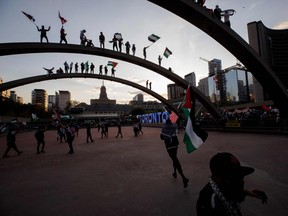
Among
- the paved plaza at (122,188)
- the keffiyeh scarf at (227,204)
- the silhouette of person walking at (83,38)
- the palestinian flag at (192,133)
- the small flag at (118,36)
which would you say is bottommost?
the paved plaza at (122,188)

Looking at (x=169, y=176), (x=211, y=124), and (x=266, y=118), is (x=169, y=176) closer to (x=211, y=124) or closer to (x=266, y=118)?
(x=266, y=118)

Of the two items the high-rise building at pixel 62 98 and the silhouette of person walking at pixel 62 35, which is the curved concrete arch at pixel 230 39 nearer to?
the silhouette of person walking at pixel 62 35

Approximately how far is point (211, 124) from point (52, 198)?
66.9 ft

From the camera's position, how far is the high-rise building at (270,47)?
7829 centimetres

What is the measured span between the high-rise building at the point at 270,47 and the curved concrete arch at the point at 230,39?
237 ft

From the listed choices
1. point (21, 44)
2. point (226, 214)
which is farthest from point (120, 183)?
point (21, 44)

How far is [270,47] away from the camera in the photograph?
285 ft

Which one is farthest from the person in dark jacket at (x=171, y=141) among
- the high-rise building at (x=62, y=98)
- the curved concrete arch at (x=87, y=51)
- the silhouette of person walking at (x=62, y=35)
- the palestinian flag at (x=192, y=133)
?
the high-rise building at (x=62, y=98)

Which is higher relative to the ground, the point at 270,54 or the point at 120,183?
the point at 270,54

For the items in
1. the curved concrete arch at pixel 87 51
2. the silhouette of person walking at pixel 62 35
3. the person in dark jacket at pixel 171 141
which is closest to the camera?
the person in dark jacket at pixel 171 141

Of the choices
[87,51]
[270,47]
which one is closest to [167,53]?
[87,51]

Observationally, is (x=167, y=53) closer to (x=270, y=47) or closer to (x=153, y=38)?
(x=153, y=38)

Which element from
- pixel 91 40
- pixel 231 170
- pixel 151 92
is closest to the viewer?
pixel 231 170

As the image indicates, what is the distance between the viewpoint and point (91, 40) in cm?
2016
